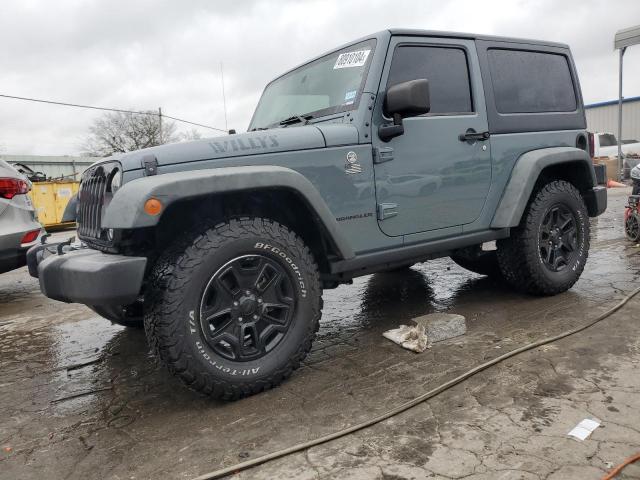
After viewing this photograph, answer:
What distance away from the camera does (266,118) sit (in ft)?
13.1

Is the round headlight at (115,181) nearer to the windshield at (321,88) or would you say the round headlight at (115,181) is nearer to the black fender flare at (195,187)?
the black fender flare at (195,187)

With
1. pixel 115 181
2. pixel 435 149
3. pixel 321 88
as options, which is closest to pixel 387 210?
pixel 435 149

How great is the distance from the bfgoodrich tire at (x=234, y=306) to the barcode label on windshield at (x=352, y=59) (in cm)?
130

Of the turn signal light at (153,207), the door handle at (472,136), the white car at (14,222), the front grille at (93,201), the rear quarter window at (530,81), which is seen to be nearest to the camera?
the turn signal light at (153,207)

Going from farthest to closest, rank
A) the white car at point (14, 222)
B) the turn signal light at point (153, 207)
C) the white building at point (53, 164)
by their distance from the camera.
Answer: the white building at point (53, 164) < the white car at point (14, 222) < the turn signal light at point (153, 207)

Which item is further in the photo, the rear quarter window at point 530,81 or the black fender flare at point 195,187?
the rear quarter window at point 530,81

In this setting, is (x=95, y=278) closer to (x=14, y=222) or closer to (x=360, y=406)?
(x=360, y=406)

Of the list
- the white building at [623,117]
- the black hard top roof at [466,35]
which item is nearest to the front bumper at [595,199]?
the black hard top roof at [466,35]

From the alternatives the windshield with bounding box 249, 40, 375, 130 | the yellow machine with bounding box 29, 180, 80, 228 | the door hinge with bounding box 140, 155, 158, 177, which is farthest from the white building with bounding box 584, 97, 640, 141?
the door hinge with bounding box 140, 155, 158, 177

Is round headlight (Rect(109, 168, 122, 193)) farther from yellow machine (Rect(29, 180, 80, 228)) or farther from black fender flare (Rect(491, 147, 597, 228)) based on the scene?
yellow machine (Rect(29, 180, 80, 228))

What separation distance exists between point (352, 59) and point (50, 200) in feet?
47.3

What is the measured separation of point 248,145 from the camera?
2.72 meters

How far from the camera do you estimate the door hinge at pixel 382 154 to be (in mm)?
3082

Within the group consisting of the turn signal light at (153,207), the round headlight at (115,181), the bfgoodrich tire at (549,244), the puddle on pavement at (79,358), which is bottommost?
the puddle on pavement at (79,358)
